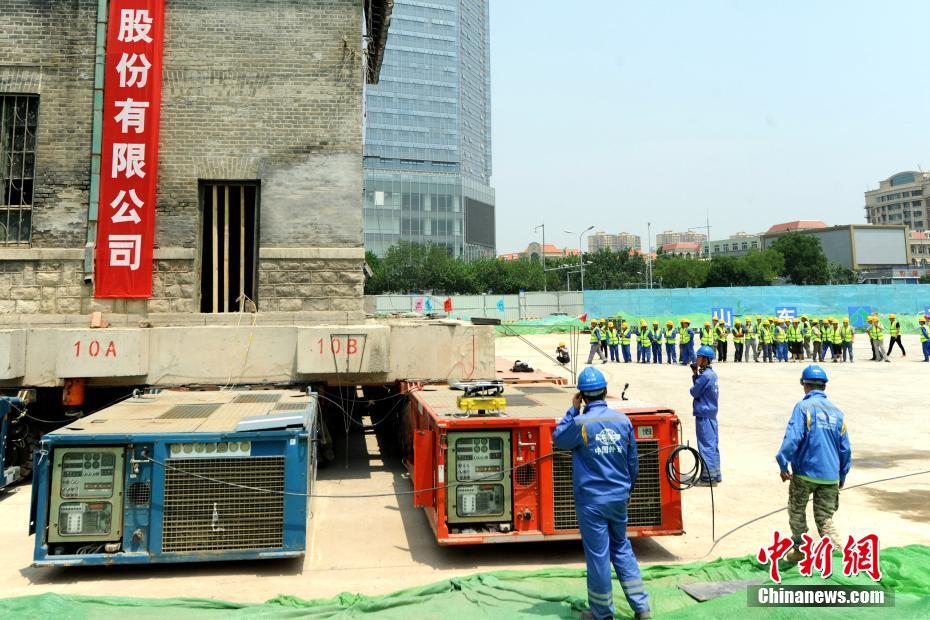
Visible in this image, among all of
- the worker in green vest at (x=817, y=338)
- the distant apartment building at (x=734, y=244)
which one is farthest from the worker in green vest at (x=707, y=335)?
the distant apartment building at (x=734, y=244)

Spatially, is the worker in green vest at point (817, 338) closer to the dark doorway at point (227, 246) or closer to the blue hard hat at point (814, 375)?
the dark doorway at point (227, 246)

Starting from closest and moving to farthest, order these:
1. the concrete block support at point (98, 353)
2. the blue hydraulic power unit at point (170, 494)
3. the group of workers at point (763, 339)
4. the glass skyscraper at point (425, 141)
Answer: the blue hydraulic power unit at point (170, 494) < the concrete block support at point (98, 353) < the group of workers at point (763, 339) < the glass skyscraper at point (425, 141)

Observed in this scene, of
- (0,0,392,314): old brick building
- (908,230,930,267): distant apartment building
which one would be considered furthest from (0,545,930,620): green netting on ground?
(908,230,930,267): distant apartment building

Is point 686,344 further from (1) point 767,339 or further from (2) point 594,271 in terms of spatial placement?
(2) point 594,271

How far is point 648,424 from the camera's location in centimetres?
639

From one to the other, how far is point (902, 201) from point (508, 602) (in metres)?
177

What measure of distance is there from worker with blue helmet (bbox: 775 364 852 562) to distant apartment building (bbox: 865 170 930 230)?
16294cm

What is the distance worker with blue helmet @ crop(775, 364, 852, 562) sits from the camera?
18.1 feet

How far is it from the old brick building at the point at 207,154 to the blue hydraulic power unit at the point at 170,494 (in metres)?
6.46

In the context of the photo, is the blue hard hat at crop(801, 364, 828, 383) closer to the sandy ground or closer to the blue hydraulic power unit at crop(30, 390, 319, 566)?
the sandy ground

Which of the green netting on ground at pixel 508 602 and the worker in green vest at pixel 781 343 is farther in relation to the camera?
the worker in green vest at pixel 781 343

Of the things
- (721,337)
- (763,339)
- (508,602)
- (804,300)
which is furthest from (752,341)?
(508,602)

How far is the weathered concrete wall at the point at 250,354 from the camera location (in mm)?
9992

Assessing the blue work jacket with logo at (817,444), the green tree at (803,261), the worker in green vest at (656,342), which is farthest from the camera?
the green tree at (803,261)
